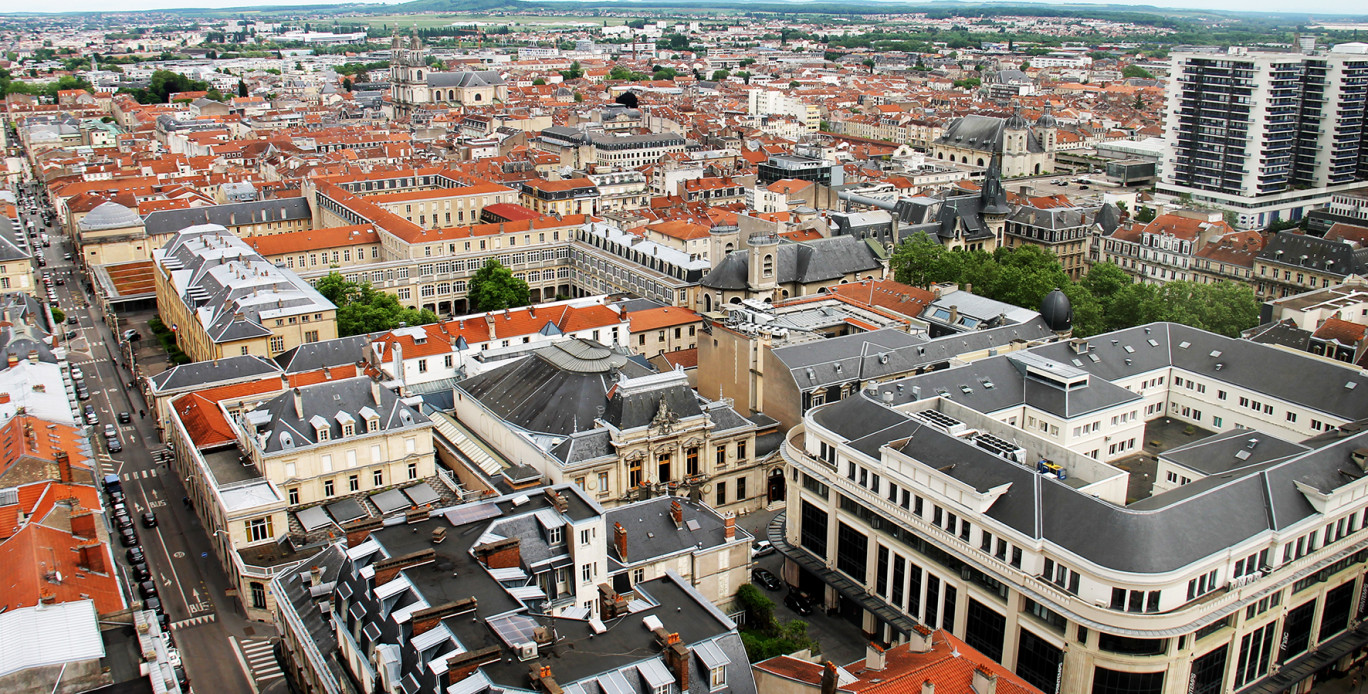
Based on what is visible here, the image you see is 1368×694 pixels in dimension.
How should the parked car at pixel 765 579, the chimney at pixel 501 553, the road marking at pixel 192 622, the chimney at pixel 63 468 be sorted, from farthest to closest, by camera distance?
1. the parked car at pixel 765 579
2. the chimney at pixel 63 468
3. the road marking at pixel 192 622
4. the chimney at pixel 501 553

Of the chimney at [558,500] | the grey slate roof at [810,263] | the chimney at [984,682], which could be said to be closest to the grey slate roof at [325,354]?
the grey slate roof at [810,263]

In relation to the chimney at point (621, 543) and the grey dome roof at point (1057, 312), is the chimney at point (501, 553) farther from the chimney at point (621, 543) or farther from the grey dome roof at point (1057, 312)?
the grey dome roof at point (1057, 312)

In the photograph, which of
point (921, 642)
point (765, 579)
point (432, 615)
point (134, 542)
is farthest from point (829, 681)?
point (134, 542)

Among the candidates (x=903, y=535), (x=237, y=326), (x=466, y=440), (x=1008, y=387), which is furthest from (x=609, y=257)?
(x=903, y=535)

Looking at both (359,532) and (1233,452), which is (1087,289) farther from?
(359,532)

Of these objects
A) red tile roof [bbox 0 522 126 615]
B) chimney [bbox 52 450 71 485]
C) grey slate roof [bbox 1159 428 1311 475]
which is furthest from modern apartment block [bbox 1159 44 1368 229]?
red tile roof [bbox 0 522 126 615]

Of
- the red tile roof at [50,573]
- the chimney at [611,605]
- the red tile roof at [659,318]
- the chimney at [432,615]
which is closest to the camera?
the chimney at [432,615]

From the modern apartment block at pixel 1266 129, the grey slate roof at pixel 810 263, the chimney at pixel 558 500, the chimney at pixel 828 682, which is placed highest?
the modern apartment block at pixel 1266 129

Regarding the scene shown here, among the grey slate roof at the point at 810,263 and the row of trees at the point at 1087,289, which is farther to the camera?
the grey slate roof at the point at 810,263

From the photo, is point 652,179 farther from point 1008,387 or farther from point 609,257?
point 1008,387
